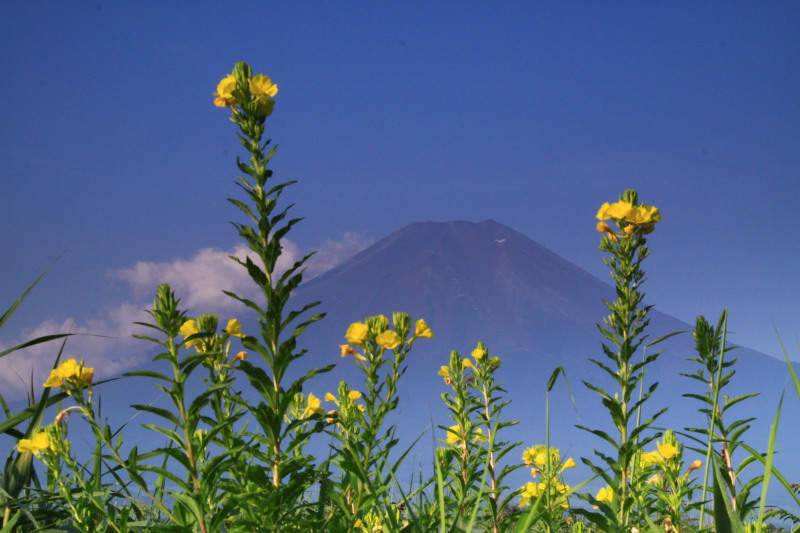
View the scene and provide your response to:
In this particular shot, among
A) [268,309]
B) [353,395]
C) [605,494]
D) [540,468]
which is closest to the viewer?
[268,309]

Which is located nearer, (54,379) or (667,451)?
(54,379)

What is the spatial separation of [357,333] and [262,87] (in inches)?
55.9

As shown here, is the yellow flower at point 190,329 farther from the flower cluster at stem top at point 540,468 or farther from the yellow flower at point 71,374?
the flower cluster at stem top at point 540,468

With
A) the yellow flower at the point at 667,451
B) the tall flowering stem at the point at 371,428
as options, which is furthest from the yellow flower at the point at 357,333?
the yellow flower at the point at 667,451

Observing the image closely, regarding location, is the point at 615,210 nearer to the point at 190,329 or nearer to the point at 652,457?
the point at 652,457

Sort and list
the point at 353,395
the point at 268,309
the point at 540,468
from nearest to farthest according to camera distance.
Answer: the point at 268,309 < the point at 353,395 < the point at 540,468

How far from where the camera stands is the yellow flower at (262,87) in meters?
2.92

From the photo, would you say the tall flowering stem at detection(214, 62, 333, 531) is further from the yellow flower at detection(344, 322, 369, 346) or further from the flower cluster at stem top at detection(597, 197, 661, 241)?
the flower cluster at stem top at detection(597, 197, 661, 241)

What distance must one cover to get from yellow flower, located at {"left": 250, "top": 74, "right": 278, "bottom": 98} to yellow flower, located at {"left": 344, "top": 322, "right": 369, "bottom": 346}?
1322mm

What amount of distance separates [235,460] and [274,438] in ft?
0.66

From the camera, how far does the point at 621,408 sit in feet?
11.7

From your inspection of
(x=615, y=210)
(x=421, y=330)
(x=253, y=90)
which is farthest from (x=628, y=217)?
(x=253, y=90)

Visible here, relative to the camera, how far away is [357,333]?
3398 mm

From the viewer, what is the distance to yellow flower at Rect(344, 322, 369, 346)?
11.1 ft
